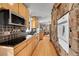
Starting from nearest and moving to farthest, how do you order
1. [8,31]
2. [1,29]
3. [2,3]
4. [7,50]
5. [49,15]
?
[7,50] < [2,3] < [1,29] < [8,31] < [49,15]

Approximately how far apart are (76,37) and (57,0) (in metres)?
0.75

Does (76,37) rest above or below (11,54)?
above

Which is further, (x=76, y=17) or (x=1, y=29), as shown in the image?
(x=1, y=29)

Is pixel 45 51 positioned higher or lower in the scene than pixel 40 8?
lower

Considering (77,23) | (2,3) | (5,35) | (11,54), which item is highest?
(2,3)

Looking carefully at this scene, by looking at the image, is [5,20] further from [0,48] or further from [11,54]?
[11,54]

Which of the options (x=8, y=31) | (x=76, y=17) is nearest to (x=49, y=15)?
(x=8, y=31)

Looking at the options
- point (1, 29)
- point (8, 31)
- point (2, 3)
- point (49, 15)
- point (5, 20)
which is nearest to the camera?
point (2, 3)

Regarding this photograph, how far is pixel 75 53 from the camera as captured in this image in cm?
155

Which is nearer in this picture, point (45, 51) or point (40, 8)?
point (40, 8)

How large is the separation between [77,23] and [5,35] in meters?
1.34

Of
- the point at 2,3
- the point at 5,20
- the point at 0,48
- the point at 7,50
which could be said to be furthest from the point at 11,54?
the point at 2,3

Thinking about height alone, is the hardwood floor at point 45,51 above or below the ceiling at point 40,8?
below

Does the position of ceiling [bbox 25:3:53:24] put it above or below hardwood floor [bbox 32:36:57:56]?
above
